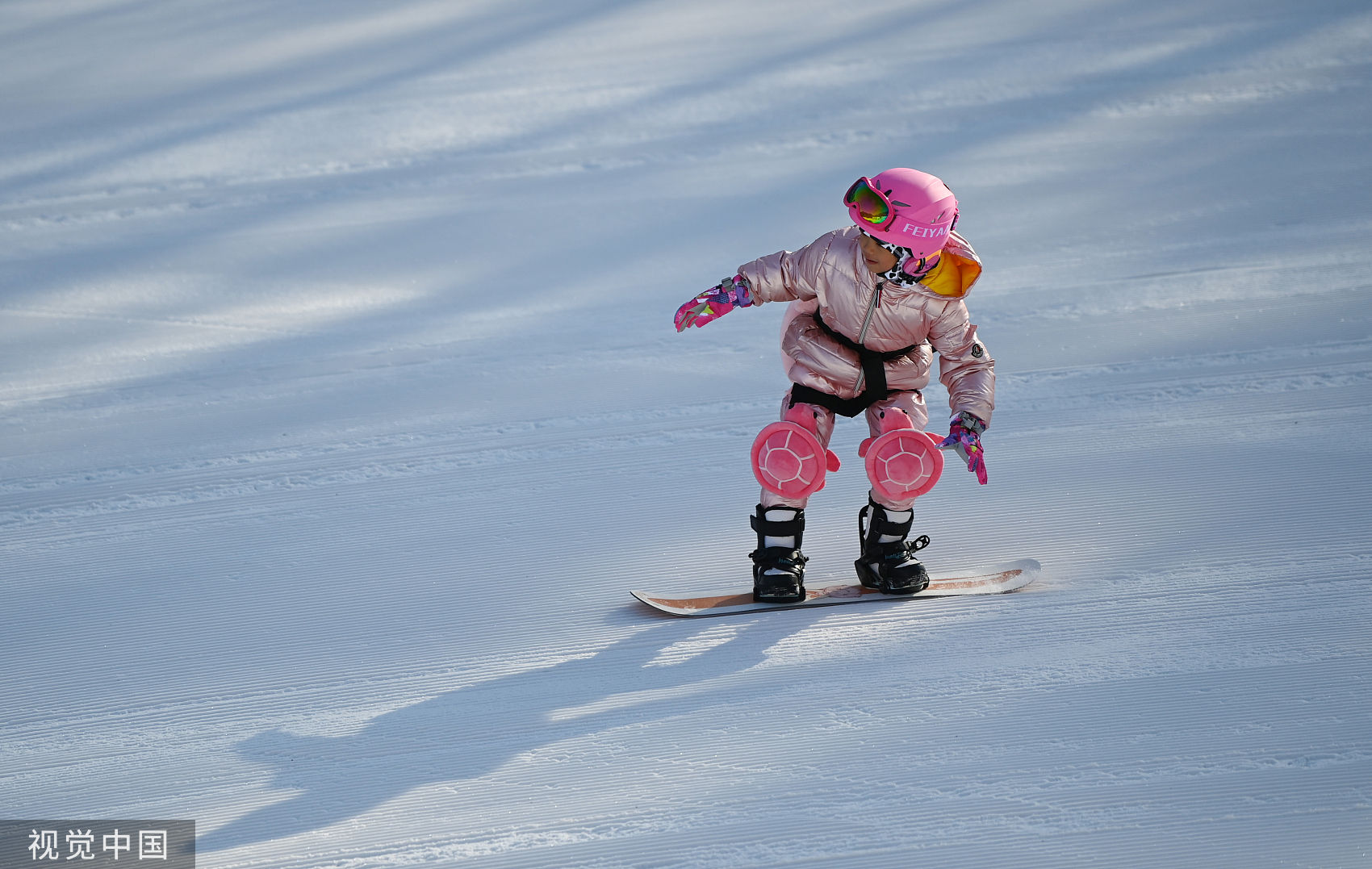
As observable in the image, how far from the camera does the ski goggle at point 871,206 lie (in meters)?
2.21

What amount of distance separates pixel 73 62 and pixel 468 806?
5.45 metres

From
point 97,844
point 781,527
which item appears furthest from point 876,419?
point 97,844

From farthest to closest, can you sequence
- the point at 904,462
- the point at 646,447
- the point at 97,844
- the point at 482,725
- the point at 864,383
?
the point at 646,447 → the point at 864,383 → the point at 904,462 → the point at 482,725 → the point at 97,844

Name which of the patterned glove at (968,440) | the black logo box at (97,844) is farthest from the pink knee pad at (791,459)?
the black logo box at (97,844)

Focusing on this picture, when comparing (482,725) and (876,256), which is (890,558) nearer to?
(876,256)

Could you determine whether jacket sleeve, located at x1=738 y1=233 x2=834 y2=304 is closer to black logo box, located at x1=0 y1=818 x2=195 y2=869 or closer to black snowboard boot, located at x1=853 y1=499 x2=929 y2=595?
black snowboard boot, located at x1=853 y1=499 x2=929 y2=595

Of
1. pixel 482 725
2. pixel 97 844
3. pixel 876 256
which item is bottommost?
pixel 97 844

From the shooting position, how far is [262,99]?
547 centimetres

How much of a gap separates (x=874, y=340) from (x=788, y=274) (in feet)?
→ 0.76

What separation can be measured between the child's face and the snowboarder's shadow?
30.6 inches

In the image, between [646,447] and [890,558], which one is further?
[646,447]

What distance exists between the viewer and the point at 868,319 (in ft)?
7.77

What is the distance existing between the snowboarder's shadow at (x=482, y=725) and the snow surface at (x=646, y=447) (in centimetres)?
1

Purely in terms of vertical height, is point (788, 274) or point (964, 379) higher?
point (788, 274)
